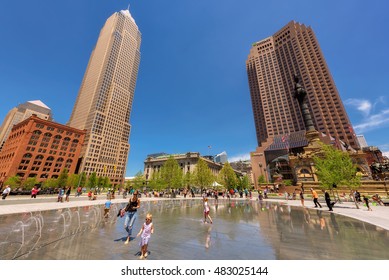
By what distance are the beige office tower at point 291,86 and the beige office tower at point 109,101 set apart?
9590 centimetres

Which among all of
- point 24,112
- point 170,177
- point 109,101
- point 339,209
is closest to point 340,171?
point 339,209

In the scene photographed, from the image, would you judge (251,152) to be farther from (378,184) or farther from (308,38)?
(308,38)

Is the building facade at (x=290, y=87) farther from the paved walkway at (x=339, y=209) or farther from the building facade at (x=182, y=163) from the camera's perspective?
the paved walkway at (x=339, y=209)

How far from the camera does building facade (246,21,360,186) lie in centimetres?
9956

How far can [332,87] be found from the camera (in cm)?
10681

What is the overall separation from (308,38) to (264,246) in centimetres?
16192

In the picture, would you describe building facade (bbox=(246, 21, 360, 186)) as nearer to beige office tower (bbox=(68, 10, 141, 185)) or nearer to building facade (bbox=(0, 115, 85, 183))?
beige office tower (bbox=(68, 10, 141, 185))

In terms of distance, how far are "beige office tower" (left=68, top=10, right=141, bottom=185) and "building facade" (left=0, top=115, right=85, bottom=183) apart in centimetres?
936

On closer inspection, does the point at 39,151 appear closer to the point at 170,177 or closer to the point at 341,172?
the point at 170,177

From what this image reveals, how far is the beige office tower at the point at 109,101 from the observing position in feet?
339

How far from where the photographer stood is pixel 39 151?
8019 cm

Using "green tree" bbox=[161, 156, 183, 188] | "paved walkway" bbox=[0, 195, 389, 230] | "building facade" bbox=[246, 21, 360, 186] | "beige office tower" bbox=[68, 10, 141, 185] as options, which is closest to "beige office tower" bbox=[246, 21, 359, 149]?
"building facade" bbox=[246, 21, 360, 186]
